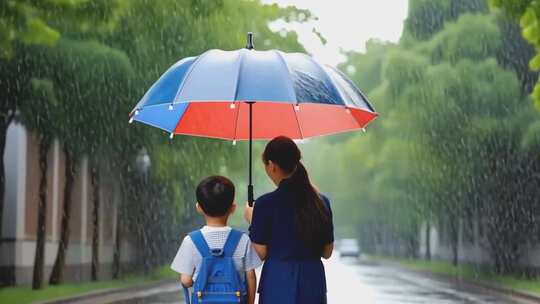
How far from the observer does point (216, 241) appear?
4.86 meters

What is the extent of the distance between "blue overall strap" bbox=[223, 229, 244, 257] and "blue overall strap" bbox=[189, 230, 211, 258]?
3.4 inches

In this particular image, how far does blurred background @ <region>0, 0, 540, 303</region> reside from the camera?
66.1ft

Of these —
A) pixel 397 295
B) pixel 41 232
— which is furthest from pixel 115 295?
pixel 397 295

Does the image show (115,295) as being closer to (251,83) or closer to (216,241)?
(251,83)

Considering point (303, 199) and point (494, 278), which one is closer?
point (303, 199)

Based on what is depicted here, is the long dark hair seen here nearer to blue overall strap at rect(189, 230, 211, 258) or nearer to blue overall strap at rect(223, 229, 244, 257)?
blue overall strap at rect(223, 229, 244, 257)

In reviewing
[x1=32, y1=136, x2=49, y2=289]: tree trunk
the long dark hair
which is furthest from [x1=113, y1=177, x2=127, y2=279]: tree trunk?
the long dark hair

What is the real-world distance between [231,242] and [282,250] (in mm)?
293

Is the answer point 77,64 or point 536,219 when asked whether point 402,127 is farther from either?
point 77,64

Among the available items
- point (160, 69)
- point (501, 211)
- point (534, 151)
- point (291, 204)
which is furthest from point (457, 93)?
point (291, 204)

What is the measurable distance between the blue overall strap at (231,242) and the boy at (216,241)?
0.02 metres

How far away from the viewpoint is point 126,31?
71.4 ft

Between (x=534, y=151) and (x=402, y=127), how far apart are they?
490 centimetres

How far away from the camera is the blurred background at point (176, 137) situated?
2016 centimetres
